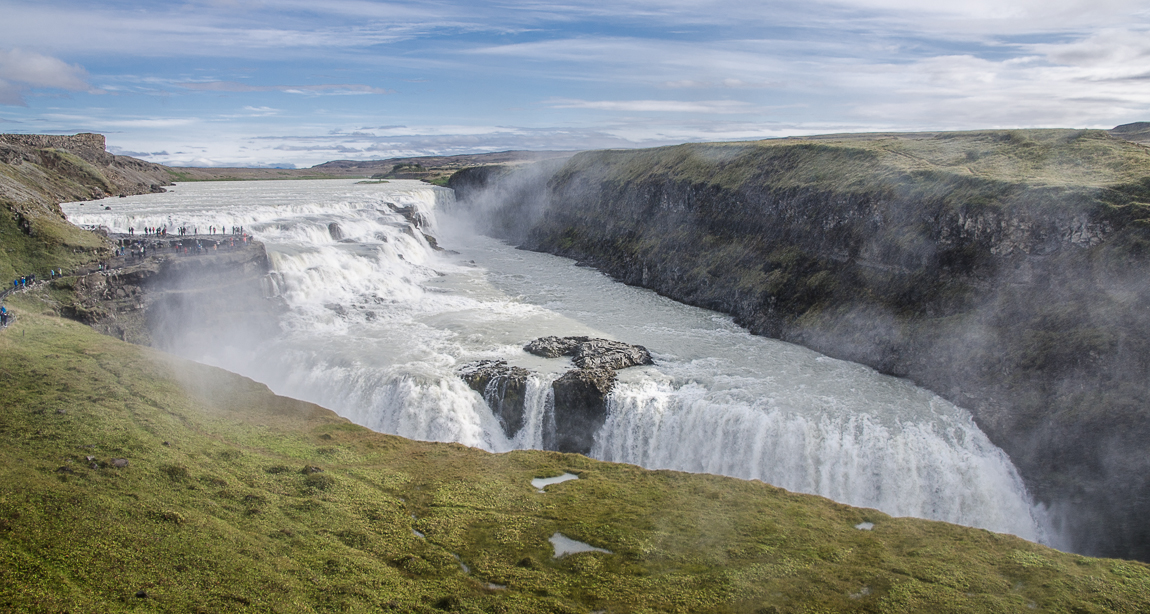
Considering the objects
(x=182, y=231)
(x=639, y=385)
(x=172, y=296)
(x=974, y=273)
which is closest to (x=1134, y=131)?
(x=974, y=273)

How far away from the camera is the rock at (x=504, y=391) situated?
34.8m

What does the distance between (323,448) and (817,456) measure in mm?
22714

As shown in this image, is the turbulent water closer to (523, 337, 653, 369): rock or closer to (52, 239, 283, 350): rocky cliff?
(523, 337, 653, 369): rock

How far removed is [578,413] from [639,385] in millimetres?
3892

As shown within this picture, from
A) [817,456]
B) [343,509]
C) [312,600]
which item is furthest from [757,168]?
[312,600]

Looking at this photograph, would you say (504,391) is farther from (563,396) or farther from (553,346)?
(553,346)

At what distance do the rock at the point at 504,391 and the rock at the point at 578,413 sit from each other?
6.39 feet

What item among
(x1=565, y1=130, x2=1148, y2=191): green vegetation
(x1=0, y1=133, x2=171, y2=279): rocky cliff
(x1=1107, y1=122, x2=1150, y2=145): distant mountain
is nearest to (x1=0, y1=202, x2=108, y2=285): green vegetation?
(x1=0, y1=133, x2=171, y2=279): rocky cliff

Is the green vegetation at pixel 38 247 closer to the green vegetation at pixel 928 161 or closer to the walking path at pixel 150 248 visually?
the walking path at pixel 150 248

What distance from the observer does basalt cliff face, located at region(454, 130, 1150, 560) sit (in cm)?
2964

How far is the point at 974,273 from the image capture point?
39.8 meters

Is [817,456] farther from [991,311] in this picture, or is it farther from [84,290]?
[84,290]

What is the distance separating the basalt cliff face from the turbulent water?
7.48 ft

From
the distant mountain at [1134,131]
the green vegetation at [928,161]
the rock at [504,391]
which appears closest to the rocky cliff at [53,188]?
the rock at [504,391]
